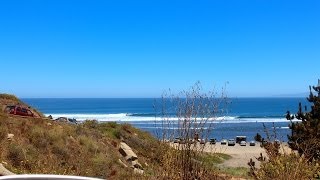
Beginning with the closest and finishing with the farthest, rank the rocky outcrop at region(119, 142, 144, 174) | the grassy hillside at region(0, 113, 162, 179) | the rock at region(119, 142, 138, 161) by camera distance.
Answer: the grassy hillside at region(0, 113, 162, 179) < the rocky outcrop at region(119, 142, 144, 174) < the rock at region(119, 142, 138, 161)

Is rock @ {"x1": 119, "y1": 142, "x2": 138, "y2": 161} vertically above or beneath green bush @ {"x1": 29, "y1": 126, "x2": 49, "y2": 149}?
beneath

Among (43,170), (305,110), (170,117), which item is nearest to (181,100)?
(170,117)

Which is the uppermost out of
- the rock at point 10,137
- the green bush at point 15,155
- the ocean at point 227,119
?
the rock at point 10,137

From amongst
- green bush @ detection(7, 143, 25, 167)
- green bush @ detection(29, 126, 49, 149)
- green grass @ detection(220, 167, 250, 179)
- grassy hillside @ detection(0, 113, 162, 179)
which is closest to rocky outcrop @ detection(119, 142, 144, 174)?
grassy hillside @ detection(0, 113, 162, 179)

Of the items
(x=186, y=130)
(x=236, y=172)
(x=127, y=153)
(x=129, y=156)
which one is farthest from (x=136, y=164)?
(x=186, y=130)

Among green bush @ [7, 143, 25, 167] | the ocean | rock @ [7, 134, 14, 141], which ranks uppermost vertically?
rock @ [7, 134, 14, 141]

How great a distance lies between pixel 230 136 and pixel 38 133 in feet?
150

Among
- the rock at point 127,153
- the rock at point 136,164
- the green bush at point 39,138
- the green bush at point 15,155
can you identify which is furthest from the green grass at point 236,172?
the green bush at point 39,138

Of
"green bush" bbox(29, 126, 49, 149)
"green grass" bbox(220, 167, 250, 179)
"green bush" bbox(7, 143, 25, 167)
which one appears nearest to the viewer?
"green bush" bbox(7, 143, 25, 167)

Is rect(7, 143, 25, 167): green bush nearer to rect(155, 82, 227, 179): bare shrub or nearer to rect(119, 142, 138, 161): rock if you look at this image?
rect(155, 82, 227, 179): bare shrub

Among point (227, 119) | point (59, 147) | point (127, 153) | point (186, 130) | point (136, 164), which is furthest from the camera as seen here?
point (127, 153)

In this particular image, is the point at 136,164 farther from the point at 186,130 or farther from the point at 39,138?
the point at 186,130

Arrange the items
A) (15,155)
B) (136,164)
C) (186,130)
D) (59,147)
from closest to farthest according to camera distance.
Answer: (186,130) → (15,155) → (59,147) → (136,164)

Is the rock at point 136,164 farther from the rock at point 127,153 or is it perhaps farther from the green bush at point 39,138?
the green bush at point 39,138
